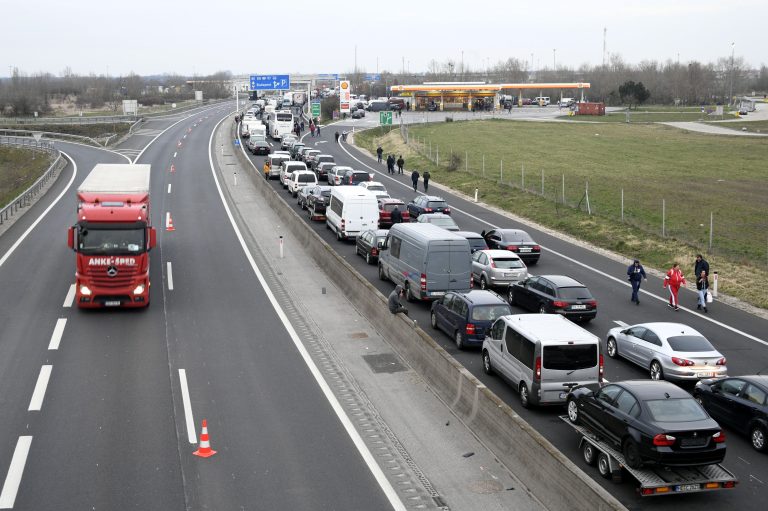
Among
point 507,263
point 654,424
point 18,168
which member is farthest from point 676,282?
point 18,168

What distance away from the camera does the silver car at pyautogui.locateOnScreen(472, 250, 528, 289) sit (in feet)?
96.3

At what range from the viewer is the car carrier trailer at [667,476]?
45.8 feet

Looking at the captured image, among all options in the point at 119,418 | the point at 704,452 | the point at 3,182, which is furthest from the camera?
the point at 3,182

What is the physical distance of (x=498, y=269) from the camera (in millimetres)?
29438

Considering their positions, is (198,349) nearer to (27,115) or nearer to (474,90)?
(474,90)

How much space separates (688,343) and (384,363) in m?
7.64

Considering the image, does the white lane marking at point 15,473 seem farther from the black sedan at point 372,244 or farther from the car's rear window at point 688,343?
the black sedan at point 372,244

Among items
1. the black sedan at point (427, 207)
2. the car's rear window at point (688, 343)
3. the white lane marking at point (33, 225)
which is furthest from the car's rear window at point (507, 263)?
the white lane marking at point (33, 225)

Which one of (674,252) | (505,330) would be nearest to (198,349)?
(505,330)

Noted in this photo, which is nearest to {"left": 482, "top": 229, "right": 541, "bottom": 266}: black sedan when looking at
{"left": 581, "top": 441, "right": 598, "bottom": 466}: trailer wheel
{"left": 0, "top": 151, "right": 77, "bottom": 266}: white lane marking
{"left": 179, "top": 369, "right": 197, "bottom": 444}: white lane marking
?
{"left": 179, "top": 369, "right": 197, "bottom": 444}: white lane marking

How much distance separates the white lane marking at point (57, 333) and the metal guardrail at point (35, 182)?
17.8 m

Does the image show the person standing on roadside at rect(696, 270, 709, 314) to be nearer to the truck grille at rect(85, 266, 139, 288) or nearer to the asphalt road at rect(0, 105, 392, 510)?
the asphalt road at rect(0, 105, 392, 510)

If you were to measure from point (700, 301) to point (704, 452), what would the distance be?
1470 cm

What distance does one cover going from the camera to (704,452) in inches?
558
